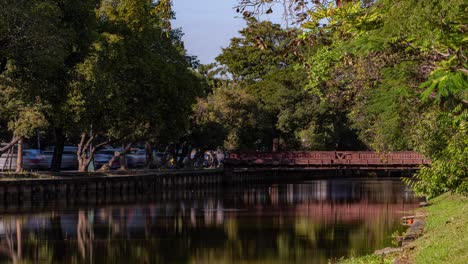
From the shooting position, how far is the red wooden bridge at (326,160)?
A: 73.1m

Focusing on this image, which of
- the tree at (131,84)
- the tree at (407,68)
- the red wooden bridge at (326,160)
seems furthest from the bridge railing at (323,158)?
the tree at (407,68)

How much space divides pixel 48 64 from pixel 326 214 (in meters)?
14.8

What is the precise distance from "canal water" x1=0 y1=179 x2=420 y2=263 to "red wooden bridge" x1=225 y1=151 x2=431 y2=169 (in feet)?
72.0

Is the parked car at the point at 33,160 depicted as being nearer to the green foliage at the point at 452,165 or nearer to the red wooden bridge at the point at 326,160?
the red wooden bridge at the point at 326,160

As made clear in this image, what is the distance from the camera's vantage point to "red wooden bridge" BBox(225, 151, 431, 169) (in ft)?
240

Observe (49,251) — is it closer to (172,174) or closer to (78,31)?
(78,31)

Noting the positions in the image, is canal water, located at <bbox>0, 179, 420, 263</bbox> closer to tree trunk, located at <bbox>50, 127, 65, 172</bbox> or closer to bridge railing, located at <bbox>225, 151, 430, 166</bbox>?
tree trunk, located at <bbox>50, 127, 65, 172</bbox>

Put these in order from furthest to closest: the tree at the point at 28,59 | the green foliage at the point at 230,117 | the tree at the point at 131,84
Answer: the green foliage at the point at 230,117 < the tree at the point at 131,84 < the tree at the point at 28,59

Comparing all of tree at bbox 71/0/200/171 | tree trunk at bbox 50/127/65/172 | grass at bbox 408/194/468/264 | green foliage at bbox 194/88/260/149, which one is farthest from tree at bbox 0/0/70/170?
green foliage at bbox 194/88/260/149

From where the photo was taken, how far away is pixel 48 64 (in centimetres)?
4128

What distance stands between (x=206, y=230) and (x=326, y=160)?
136 ft

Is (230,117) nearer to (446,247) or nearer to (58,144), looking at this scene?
(58,144)

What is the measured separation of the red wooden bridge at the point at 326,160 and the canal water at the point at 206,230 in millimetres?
21958

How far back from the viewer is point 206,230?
108 feet
